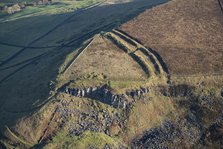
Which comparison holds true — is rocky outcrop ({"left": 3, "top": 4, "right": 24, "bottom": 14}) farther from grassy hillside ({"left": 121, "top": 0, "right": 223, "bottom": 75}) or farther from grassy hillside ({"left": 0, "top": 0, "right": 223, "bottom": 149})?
grassy hillside ({"left": 121, "top": 0, "right": 223, "bottom": 75})

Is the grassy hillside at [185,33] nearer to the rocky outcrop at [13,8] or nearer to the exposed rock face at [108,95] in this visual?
the exposed rock face at [108,95]

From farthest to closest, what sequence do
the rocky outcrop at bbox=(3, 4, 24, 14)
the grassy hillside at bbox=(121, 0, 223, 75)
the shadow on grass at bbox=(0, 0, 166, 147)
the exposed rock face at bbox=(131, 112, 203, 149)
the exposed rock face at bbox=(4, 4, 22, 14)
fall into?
the rocky outcrop at bbox=(3, 4, 24, 14) → the exposed rock face at bbox=(4, 4, 22, 14) → the grassy hillside at bbox=(121, 0, 223, 75) → the shadow on grass at bbox=(0, 0, 166, 147) → the exposed rock face at bbox=(131, 112, 203, 149)

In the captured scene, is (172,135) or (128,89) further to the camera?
(128,89)

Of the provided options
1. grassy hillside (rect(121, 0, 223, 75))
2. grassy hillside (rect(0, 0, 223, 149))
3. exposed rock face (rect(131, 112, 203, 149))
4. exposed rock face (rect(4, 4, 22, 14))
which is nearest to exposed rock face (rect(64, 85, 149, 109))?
grassy hillside (rect(0, 0, 223, 149))

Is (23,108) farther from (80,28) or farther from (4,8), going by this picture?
(4,8)

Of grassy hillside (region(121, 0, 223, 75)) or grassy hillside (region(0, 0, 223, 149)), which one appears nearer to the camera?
grassy hillside (region(0, 0, 223, 149))

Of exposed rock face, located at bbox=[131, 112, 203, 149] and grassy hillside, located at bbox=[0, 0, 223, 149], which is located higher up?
grassy hillside, located at bbox=[0, 0, 223, 149]

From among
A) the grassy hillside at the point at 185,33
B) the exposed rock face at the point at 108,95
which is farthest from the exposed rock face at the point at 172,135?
the grassy hillside at the point at 185,33

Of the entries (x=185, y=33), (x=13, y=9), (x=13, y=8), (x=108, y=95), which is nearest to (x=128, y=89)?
(x=108, y=95)

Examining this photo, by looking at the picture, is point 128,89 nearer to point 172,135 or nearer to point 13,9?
point 172,135

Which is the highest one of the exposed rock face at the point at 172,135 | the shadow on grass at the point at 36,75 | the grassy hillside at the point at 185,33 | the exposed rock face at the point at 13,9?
the grassy hillside at the point at 185,33
